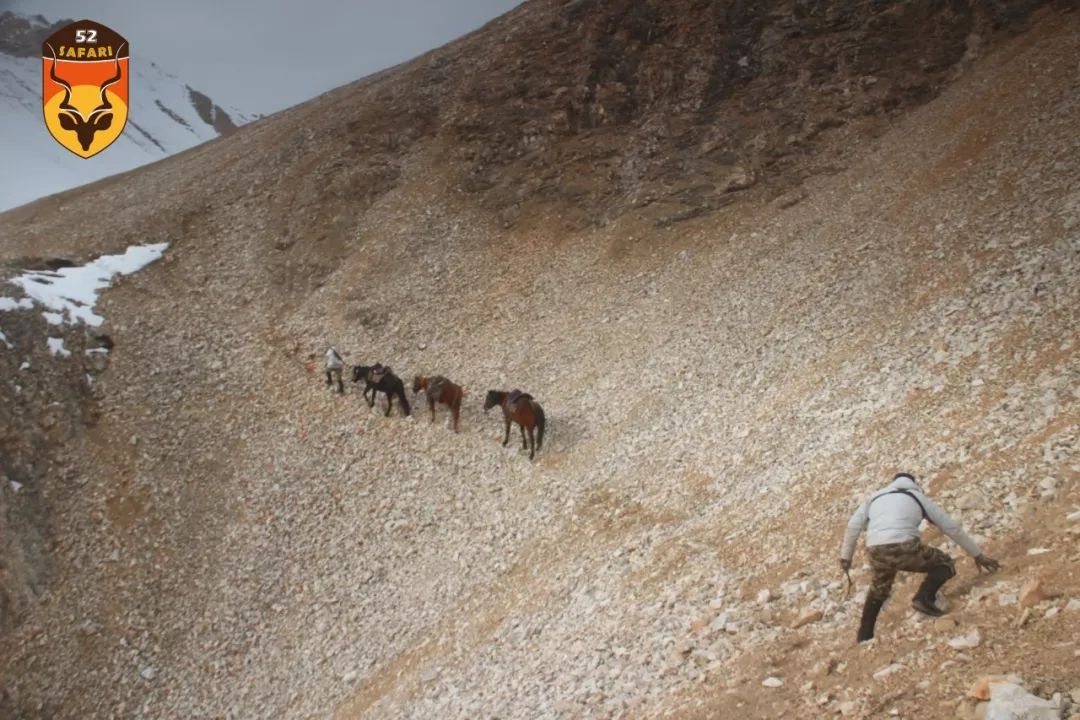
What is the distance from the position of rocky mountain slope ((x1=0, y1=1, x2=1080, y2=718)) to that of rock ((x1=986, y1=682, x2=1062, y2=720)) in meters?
0.14

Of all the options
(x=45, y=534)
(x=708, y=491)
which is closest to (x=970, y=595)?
(x=708, y=491)

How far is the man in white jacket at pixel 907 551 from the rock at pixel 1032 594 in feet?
2.26

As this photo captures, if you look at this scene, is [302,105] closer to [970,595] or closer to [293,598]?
[293,598]

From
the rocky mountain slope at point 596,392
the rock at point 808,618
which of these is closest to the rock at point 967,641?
the rocky mountain slope at point 596,392

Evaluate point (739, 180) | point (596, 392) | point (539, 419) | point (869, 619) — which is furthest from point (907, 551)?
point (739, 180)

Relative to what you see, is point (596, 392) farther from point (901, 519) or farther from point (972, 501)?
point (901, 519)

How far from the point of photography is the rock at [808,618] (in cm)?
856

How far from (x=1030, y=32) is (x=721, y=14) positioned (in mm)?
14128

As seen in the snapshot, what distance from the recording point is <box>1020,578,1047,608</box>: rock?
671 centimetres

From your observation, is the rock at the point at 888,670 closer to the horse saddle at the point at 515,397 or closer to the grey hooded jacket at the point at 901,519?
the grey hooded jacket at the point at 901,519

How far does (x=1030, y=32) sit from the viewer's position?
27906 millimetres

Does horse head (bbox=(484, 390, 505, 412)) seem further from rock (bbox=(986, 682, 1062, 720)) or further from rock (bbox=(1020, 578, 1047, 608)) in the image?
rock (bbox=(986, 682, 1062, 720))

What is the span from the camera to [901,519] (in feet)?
24.8

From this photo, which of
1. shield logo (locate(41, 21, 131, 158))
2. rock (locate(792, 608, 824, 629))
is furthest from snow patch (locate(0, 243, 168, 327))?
rock (locate(792, 608, 824, 629))
